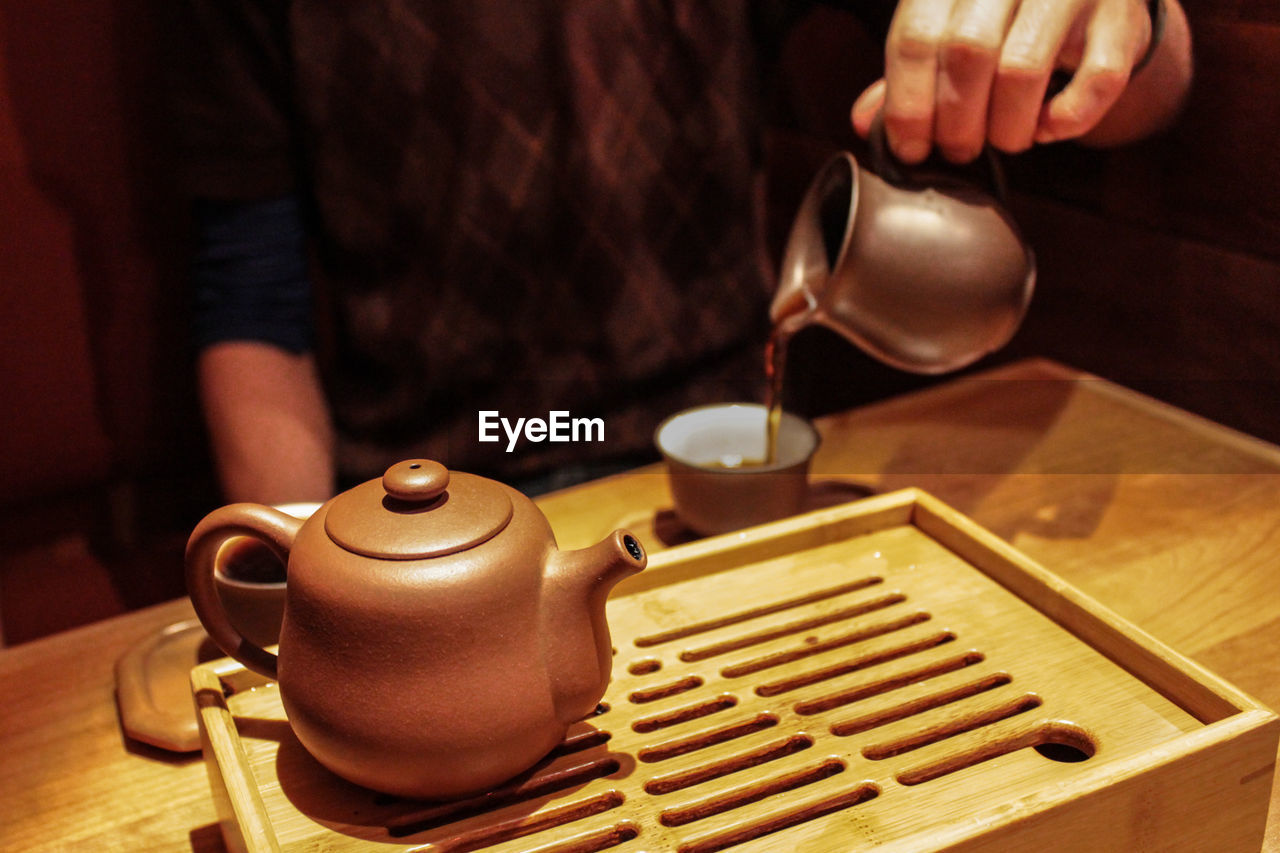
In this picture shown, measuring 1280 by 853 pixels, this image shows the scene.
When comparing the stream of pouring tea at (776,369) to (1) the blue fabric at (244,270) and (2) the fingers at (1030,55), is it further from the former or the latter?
(1) the blue fabric at (244,270)

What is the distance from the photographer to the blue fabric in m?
1.43

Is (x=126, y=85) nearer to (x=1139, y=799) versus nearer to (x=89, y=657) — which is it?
(x=89, y=657)

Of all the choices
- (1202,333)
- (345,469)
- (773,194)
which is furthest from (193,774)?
(773,194)

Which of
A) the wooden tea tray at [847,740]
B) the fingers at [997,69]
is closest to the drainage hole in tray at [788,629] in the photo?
the wooden tea tray at [847,740]

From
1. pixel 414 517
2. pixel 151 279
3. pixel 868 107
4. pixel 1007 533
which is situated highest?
pixel 868 107

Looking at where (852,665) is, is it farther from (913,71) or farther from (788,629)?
(913,71)

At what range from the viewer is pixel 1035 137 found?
102 cm

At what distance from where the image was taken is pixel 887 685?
0.77 m

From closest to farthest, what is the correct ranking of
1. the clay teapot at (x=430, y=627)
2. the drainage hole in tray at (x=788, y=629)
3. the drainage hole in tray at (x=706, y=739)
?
the clay teapot at (x=430, y=627) < the drainage hole in tray at (x=706, y=739) < the drainage hole in tray at (x=788, y=629)

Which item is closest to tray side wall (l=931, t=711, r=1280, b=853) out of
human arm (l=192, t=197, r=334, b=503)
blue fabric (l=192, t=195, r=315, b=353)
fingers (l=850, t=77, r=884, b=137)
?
fingers (l=850, t=77, r=884, b=137)

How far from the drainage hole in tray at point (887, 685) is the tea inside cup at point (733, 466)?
27 cm

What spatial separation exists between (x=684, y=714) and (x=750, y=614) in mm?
136

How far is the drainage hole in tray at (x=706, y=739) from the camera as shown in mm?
714

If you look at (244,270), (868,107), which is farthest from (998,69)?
(244,270)
